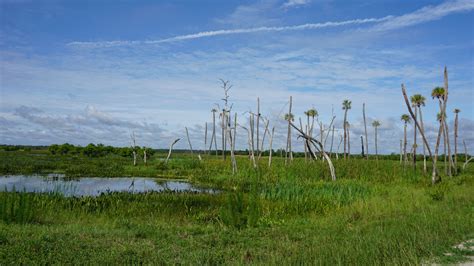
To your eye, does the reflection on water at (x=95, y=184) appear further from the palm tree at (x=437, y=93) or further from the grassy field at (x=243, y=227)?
the palm tree at (x=437, y=93)

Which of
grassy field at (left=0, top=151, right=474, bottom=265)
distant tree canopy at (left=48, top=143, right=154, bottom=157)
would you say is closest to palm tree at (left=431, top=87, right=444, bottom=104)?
grassy field at (left=0, top=151, right=474, bottom=265)

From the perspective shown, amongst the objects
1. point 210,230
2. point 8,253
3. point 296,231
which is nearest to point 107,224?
point 210,230

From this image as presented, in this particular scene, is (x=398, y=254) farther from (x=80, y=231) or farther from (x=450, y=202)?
(x=450, y=202)

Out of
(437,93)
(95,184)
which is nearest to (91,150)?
(95,184)

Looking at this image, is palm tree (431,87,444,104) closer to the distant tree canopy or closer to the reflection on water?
the reflection on water

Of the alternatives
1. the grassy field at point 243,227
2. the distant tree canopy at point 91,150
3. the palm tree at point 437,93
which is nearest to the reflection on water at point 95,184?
the grassy field at point 243,227

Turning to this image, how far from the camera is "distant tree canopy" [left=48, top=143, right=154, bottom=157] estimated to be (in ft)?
187

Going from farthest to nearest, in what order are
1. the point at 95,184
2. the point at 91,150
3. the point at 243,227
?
the point at 91,150
the point at 95,184
the point at 243,227

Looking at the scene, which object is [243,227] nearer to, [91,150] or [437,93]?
[437,93]

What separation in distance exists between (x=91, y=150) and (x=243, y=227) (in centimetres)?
5055

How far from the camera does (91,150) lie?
187 feet

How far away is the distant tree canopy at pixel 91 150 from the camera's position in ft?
187

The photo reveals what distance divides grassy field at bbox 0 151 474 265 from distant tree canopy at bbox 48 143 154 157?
4409 cm

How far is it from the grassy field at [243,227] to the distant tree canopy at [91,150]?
4409cm
